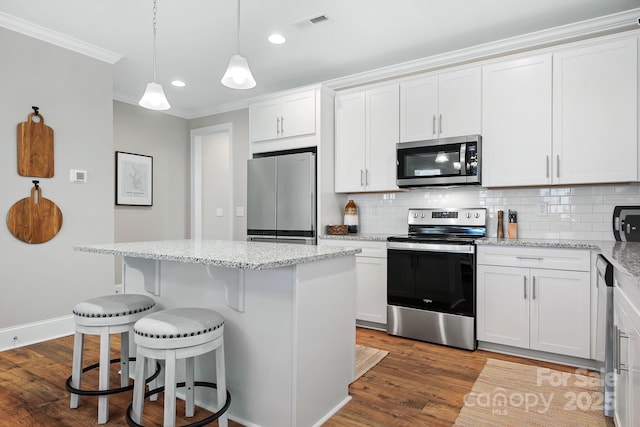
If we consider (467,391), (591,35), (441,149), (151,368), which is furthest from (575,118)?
(151,368)

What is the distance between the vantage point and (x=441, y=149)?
3475 millimetres

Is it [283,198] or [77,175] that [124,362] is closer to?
[77,175]

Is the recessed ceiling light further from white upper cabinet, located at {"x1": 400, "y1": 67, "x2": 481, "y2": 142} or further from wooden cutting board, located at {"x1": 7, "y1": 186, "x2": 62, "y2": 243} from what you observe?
wooden cutting board, located at {"x1": 7, "y1": 186, "x2": 62, "y2": 243}

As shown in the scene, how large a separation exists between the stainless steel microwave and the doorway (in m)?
2.93

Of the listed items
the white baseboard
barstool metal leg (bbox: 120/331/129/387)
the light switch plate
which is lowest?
the white baseboard

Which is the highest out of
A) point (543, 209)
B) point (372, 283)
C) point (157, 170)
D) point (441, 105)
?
point (441, 105)

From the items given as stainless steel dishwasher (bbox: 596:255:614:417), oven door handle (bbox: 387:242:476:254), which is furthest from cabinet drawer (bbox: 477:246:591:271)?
stainless steel dishwasher (bbox: 596:255:614:417)

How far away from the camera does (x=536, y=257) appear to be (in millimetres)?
2863

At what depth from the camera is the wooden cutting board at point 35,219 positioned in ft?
10.1

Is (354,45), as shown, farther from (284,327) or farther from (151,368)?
(151,368)

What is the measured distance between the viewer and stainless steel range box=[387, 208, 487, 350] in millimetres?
3084

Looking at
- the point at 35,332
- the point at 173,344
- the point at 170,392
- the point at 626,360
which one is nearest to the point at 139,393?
the point at 170,392

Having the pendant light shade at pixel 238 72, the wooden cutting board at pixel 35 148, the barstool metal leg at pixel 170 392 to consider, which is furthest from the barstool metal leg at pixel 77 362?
the wooden cutting board at pixel 35 148

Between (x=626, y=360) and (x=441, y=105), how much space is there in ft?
8.49
